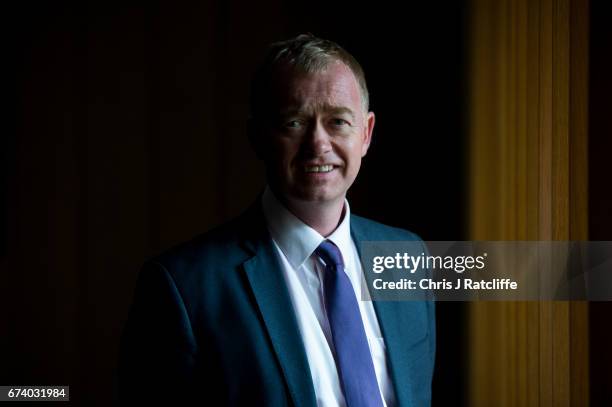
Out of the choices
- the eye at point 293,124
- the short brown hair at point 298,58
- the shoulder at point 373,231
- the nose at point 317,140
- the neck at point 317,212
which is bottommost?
the shoulder at point 373,231

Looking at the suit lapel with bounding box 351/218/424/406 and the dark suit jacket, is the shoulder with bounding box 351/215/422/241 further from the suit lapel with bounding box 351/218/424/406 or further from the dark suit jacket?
the dark suit jacket

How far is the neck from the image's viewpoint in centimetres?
129

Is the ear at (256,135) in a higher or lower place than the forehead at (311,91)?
lower

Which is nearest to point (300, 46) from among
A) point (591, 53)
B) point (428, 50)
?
point (591, 53)

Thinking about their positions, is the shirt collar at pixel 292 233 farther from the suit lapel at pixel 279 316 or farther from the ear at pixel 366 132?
the ear at pixel 366 132

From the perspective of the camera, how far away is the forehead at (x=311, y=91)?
1.23 meters

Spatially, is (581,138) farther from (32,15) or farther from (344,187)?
(32,15)

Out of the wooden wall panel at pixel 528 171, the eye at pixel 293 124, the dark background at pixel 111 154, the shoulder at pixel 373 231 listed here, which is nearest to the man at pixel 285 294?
the eye at pixel 293 124

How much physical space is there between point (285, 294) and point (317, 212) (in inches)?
7.2

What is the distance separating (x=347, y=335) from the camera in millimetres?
1215

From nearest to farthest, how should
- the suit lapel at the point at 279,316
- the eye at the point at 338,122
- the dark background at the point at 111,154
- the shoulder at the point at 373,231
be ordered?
the suit lapel at the point at 279,316, the eye at the point at 338,122, the shoulder at the point at 373,231, the dark background at the point at 111,154

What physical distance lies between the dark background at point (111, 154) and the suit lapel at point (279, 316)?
1.39 metres

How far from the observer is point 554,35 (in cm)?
155

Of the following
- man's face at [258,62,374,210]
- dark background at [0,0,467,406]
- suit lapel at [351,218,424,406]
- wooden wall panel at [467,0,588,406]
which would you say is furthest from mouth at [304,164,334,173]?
dark background at [0,0,467,406]
